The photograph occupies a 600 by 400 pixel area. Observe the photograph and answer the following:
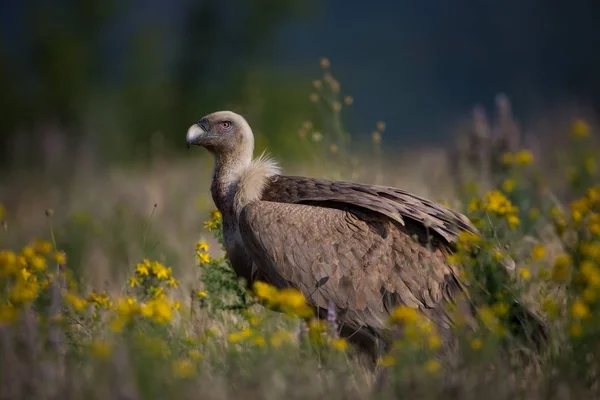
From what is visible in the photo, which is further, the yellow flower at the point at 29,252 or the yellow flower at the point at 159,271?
the yellow flower at the point at 159,271

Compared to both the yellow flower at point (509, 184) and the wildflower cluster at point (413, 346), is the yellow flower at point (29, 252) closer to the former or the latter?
the wildflower cluster at point (413, 346)

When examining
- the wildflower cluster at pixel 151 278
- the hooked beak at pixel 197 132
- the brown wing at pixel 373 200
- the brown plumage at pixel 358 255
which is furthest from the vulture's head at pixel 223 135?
the wildflower cluster at pixel 151 278

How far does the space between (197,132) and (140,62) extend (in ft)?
81.1

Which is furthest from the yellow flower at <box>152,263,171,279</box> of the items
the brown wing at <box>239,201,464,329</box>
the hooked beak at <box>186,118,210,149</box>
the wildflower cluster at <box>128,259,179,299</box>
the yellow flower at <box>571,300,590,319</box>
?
the yellow flower at <box>571,300,590,319</box>

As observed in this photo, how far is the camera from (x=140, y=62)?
101 ft

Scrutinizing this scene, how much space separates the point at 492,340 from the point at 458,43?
83.3 metres

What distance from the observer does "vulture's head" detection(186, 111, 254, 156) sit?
21.9 feet

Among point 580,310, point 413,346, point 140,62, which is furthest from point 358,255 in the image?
point 140,62

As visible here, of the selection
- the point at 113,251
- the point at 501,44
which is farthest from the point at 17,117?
the point at 501,44

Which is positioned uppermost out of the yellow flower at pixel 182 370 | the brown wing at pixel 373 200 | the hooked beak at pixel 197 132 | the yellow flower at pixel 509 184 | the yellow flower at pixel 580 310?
the hooked beak at pixel 197 132

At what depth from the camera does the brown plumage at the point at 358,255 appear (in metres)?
5.71

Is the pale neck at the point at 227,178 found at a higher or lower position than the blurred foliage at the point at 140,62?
lower

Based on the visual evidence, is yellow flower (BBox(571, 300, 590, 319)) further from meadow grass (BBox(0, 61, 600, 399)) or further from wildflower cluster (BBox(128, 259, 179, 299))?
wildflower cluster (BBox(128, 259, 179, 299))

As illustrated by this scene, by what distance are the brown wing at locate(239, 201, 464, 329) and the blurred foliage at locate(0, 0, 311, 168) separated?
23.9m
